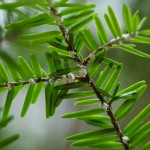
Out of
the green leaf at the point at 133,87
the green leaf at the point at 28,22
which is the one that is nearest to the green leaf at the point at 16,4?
the green leaf at the point at 28,22

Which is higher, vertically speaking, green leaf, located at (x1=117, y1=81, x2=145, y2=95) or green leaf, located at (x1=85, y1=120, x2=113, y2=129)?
green leaf, located at (x1=117, y1=81, x2=145, y2=95)

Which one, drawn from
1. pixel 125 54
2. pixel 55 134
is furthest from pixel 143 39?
pixel 55 134

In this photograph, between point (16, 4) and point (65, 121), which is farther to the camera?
point (65, 121)

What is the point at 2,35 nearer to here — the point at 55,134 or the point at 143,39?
the point at 143,39

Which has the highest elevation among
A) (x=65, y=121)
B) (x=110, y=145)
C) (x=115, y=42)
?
(x=115, y=42)

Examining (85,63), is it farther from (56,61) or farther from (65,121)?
(65,121)

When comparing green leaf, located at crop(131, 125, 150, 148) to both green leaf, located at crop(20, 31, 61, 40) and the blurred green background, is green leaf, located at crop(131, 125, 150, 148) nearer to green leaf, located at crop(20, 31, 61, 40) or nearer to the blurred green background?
green leaf, located at crop(20, 31, 61, 40)

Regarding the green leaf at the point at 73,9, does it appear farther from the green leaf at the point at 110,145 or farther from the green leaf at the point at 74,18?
the green leaf at the point at 110,145

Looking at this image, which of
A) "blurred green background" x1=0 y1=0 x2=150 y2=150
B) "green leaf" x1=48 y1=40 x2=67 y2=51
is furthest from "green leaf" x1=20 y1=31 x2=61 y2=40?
"blurred green background" x1=0 y1=0 x2=150 y2=150

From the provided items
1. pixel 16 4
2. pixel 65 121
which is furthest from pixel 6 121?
pixel 65 121

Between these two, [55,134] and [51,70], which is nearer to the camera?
[51,70]

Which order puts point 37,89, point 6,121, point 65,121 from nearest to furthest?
1. point 6,121
2. point 37,89
3. point 65,121
